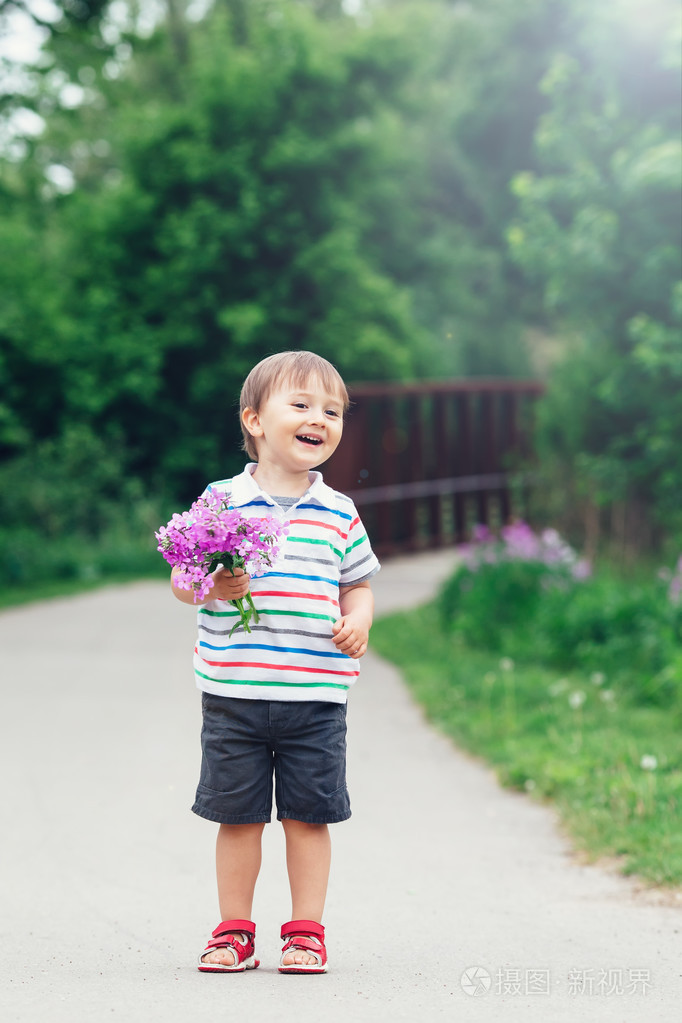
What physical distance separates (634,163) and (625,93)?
49.4 inches

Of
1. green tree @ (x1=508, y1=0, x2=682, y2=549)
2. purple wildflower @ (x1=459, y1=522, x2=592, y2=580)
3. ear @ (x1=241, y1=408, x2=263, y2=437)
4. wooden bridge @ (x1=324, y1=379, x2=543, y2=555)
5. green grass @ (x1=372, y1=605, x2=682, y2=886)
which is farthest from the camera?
wooden bridge @ (x1=324, y1=379, x2=543, y2=555)

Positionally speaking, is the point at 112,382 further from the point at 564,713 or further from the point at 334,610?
the point at 334,610

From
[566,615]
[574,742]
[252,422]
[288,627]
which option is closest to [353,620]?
[288,627]

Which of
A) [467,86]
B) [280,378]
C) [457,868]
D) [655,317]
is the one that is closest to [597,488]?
[655,317]

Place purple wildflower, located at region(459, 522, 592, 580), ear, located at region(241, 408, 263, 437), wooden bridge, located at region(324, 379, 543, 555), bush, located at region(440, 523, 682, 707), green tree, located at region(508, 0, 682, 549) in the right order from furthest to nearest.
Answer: wooden bridge, located at region(324, 379, 543, 555)
purple wildflower, located at region(459, 522, 592, 580)
green tree, located at region(508, 0, 682, 549)
bush, located at region(440, 523, 682, 707)
ear, located at region(241, 408, 263, 437)

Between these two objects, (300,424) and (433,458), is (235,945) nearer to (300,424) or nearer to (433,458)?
(300,424)

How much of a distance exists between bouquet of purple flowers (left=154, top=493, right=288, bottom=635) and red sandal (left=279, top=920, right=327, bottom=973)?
907 mm

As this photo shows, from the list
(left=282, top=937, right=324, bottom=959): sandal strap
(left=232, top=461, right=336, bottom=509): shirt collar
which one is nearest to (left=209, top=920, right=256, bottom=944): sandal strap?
(left=282, top=937, right=324, bottom=959): sandal strap

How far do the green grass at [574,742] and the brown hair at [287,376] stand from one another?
6.96ft

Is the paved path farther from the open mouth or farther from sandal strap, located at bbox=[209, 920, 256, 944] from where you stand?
the open mouth

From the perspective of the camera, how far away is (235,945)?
10.9 feet

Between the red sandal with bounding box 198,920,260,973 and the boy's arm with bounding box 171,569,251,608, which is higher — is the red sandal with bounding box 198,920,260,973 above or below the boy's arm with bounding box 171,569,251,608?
below

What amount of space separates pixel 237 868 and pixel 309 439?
112cm

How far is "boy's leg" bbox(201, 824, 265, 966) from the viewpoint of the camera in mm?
3346
